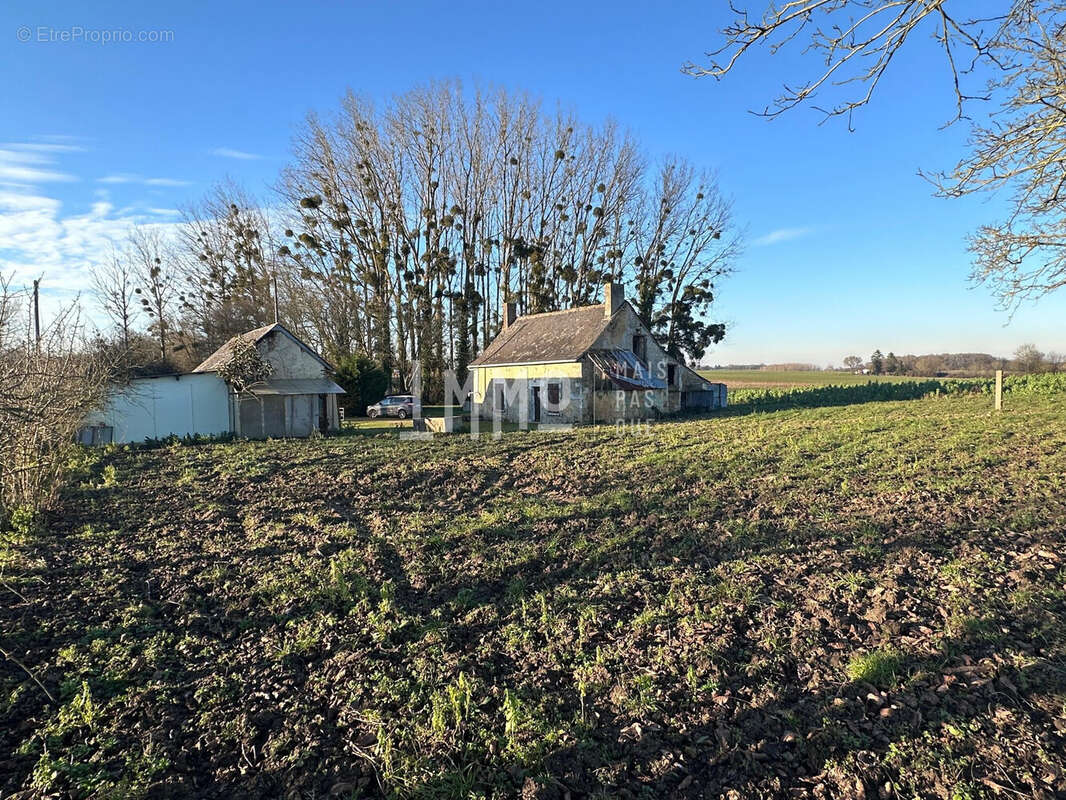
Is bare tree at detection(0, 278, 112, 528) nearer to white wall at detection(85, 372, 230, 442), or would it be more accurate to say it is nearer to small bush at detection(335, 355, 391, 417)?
white wall at detection(85, 372, 230, 442)

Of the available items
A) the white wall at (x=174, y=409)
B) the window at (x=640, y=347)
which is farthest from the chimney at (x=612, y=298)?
Answer: the white wall at (x=174, y=409)

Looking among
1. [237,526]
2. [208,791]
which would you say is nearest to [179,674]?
[208,791]

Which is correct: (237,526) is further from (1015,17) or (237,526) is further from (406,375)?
(406,375)

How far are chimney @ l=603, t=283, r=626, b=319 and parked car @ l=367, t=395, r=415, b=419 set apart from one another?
1221cm

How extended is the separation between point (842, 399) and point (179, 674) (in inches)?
1491

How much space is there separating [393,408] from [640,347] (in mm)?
14011

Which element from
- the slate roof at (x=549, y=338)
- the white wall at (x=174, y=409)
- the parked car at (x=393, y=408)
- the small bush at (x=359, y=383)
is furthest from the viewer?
the small bush at (x=359, y=383)

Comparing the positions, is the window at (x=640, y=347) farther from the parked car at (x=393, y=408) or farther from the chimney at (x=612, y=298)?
the parked car at (x=393, y=408)

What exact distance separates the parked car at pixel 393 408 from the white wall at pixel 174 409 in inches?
398

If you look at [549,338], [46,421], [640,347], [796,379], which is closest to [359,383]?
[549,338]

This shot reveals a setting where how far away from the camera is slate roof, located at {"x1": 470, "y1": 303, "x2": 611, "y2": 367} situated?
2506 cm

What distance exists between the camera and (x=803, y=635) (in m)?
4.80

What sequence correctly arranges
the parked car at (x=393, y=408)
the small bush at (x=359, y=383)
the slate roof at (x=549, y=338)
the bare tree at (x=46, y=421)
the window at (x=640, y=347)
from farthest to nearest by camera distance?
1. the small bush at (x=359, y=383)
2. the parked car at (x=393, y=408)
3. the window at (x=640, y=347)
4. the slate roof at (x=549, y=338)
5. the bare tree at (x=46, y=421)

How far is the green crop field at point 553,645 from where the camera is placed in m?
3.52
